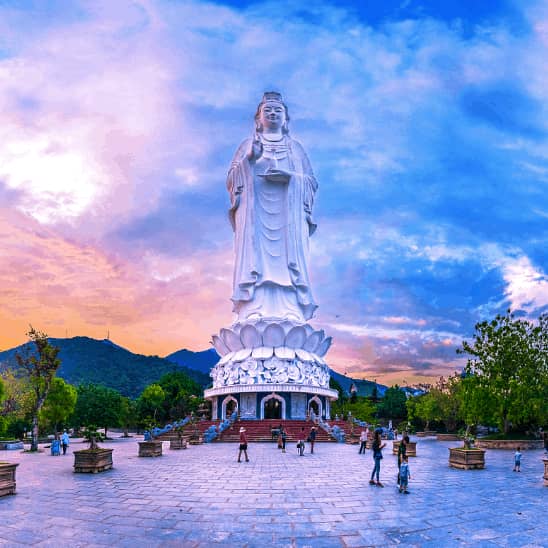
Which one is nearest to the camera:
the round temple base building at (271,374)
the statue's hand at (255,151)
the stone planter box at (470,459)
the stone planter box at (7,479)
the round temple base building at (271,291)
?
the stone planter box at (7,479)

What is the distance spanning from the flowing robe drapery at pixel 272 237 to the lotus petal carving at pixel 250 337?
162 cm

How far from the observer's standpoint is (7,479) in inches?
519

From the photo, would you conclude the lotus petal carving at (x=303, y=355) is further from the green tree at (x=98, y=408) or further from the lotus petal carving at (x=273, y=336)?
the green tree at (x=98, y=408)

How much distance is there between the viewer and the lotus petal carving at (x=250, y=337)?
155 ft

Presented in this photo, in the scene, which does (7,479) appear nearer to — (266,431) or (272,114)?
(266,431)

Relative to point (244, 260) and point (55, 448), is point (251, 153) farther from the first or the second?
point (55, 448)

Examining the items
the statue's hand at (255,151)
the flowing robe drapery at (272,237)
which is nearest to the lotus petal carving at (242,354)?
the flowing robe drapery at (272,237)

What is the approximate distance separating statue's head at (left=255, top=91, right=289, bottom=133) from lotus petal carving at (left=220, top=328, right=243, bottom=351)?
21.5 meters

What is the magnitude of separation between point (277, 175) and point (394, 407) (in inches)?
1772

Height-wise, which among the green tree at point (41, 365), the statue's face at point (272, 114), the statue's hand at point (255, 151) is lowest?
the green tree at point (41, 365)

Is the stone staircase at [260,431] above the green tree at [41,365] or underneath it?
underneath

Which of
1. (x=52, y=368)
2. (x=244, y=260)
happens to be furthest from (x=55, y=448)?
(x=244, y=260)

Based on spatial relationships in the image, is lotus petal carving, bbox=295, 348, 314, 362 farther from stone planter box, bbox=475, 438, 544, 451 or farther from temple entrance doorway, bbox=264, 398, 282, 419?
stone planter box, bbox=475, 438, 544, 451

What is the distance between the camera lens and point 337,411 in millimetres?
59250
